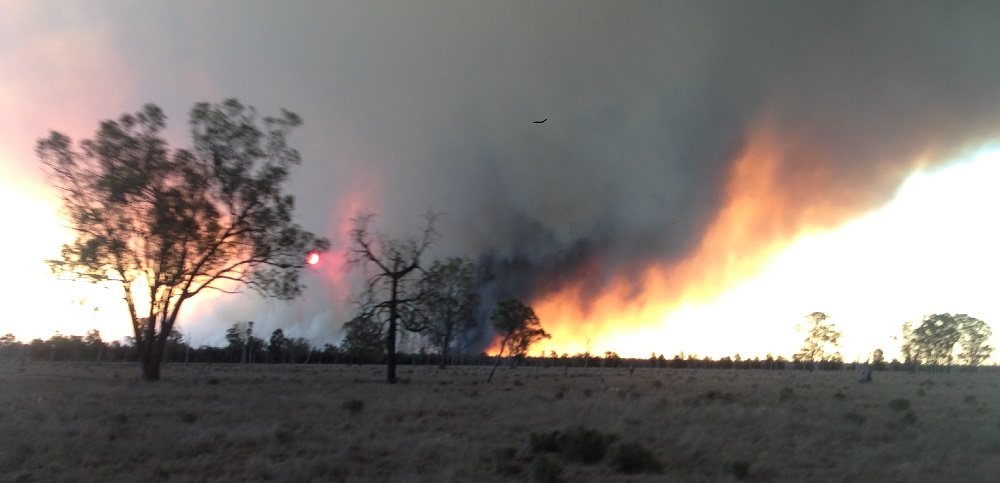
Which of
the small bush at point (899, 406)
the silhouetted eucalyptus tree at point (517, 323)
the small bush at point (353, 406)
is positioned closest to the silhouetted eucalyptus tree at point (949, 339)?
the silhouetted eucalyptus tree at point (517, 323)

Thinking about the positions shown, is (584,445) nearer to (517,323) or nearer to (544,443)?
(544,443)

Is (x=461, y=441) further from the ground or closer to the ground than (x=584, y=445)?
closer to the ground

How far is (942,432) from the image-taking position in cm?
1661

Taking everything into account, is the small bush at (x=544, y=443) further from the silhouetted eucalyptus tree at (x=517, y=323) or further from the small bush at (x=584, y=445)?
the silhouetted eucalyptus tree at (x=517, y=323)

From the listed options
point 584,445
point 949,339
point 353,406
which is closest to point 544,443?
point 584,445

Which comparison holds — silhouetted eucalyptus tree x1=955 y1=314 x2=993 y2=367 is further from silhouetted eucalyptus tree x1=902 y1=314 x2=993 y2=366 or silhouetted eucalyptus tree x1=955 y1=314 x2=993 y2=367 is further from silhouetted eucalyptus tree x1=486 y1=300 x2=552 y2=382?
silhouetted eucalyptus tree x1=486 y1=300 x2=552 y2=382

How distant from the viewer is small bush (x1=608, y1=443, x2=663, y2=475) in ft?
38.9

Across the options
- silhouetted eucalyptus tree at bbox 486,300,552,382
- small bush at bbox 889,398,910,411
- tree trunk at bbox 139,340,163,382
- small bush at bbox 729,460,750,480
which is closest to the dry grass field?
small bush at bbox 729,460,750,480

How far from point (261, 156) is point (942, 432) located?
30.8 m

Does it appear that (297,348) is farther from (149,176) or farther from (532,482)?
(532,482)

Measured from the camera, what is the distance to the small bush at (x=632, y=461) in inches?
467

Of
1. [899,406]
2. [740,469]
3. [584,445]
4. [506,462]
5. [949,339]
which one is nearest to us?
[740,469]

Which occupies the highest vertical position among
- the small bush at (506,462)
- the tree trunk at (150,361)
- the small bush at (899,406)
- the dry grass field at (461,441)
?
the tree trunk at (150,361)

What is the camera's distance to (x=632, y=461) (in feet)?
39.6
